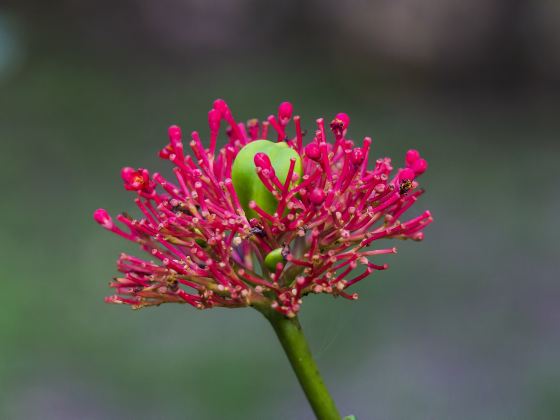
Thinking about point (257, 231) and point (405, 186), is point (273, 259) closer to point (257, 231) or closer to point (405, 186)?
point (257, 231)

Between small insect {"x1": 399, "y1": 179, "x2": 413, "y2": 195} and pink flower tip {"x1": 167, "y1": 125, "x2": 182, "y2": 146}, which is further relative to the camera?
pink flower tip {"x1": 167, "y1": 125, "x2": 182, "y2": 146}

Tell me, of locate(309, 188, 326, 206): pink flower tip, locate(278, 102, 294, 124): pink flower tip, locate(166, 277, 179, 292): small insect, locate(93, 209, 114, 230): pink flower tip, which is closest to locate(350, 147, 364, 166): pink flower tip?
locate(309, 188, 326, 206): pink flower tip

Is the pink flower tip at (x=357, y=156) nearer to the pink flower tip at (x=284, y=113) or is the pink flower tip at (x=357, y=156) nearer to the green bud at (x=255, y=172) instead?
the green bud at (x=255, y=172)

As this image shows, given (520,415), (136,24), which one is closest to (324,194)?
(520,415)

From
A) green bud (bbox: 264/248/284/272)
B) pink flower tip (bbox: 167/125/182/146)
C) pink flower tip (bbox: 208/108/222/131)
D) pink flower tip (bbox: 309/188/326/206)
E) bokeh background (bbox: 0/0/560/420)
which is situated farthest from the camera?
bokeh background (bbox: 0/0/560/420)

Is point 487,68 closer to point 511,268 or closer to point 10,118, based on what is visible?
point 511,268

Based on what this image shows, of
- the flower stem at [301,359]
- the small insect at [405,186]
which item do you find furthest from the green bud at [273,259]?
the small insect at [405,186]

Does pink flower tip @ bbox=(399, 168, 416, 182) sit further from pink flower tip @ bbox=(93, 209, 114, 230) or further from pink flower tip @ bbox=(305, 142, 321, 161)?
pink flower tip @ bbox=(93, 209, 114, 230)
